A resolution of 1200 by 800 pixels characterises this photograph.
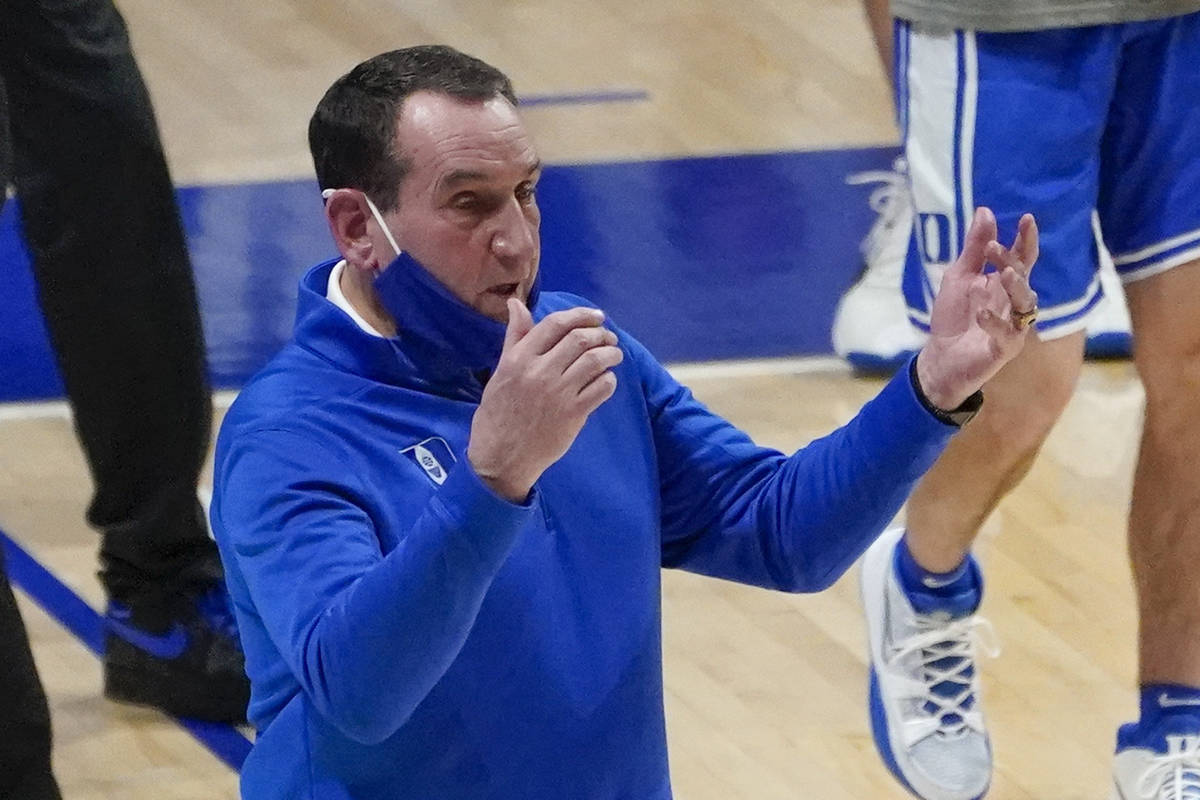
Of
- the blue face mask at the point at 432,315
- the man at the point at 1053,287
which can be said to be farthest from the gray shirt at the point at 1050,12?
the blue face mask at the point at 432,315

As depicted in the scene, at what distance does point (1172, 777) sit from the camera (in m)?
2.35

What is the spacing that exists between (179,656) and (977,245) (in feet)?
4.47

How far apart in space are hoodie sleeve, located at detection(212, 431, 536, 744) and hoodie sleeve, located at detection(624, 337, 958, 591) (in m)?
0.37

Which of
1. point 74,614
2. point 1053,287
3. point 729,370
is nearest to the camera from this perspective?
point 1053,287

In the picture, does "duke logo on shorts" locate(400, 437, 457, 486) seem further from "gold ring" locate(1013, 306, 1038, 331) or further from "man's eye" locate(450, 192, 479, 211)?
"gold ring" locate(1013, 306, 1038, 331)

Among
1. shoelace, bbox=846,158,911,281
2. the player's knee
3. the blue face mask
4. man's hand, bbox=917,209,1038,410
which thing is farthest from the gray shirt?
shoelace, bbox=846,158,911,281

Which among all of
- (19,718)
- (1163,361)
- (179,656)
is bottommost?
(179,656)

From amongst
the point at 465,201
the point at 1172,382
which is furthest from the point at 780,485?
the point at 1172,382

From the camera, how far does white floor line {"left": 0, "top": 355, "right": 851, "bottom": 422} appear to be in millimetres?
3467

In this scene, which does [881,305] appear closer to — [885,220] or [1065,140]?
[885,220]

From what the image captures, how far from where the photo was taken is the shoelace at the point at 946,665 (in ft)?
8.20

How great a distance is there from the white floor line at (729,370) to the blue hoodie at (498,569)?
5.60ft

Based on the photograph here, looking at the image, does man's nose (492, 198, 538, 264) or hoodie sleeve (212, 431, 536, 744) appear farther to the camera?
man's nose (492, 198, 538, 264)

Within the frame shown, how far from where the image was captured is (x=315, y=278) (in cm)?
174
